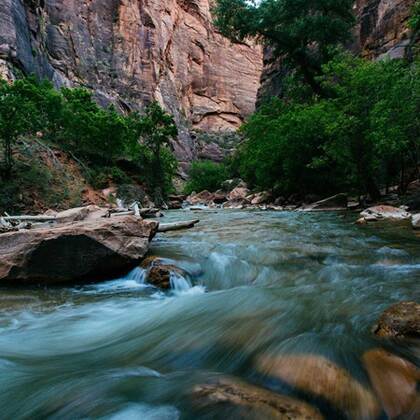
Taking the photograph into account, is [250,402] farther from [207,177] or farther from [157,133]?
[207,177]

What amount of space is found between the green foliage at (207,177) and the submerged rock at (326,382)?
41785 millimetres

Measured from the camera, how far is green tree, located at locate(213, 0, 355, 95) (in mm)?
21625

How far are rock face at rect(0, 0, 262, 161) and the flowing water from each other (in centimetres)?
2939

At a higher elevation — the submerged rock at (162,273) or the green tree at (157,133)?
the green tree at (157,133)

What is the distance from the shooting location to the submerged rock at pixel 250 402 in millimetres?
1645

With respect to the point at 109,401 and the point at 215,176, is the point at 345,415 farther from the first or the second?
the point at 215,176

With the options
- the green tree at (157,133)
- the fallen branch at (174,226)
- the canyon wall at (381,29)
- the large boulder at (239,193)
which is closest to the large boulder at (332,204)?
the fallen branch at (174,226)

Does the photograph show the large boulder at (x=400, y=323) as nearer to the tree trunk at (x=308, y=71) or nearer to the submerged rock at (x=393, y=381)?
the submerged rock at (x=393, y=381)

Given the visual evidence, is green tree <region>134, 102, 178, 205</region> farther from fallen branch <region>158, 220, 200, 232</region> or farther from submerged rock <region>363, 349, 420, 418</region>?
submerged rock <region>363, 349, 420, 418</region>

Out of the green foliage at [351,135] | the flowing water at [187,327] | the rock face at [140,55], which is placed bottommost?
the flowing water at [187,327]

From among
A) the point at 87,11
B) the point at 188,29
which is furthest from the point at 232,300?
the point at 188,29

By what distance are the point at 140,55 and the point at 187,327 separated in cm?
6481

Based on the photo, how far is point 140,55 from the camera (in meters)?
60.1

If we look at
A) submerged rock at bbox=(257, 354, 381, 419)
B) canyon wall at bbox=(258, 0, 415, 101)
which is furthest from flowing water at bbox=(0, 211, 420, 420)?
canyon wall at bbox=(258, 0, 415, 101)
